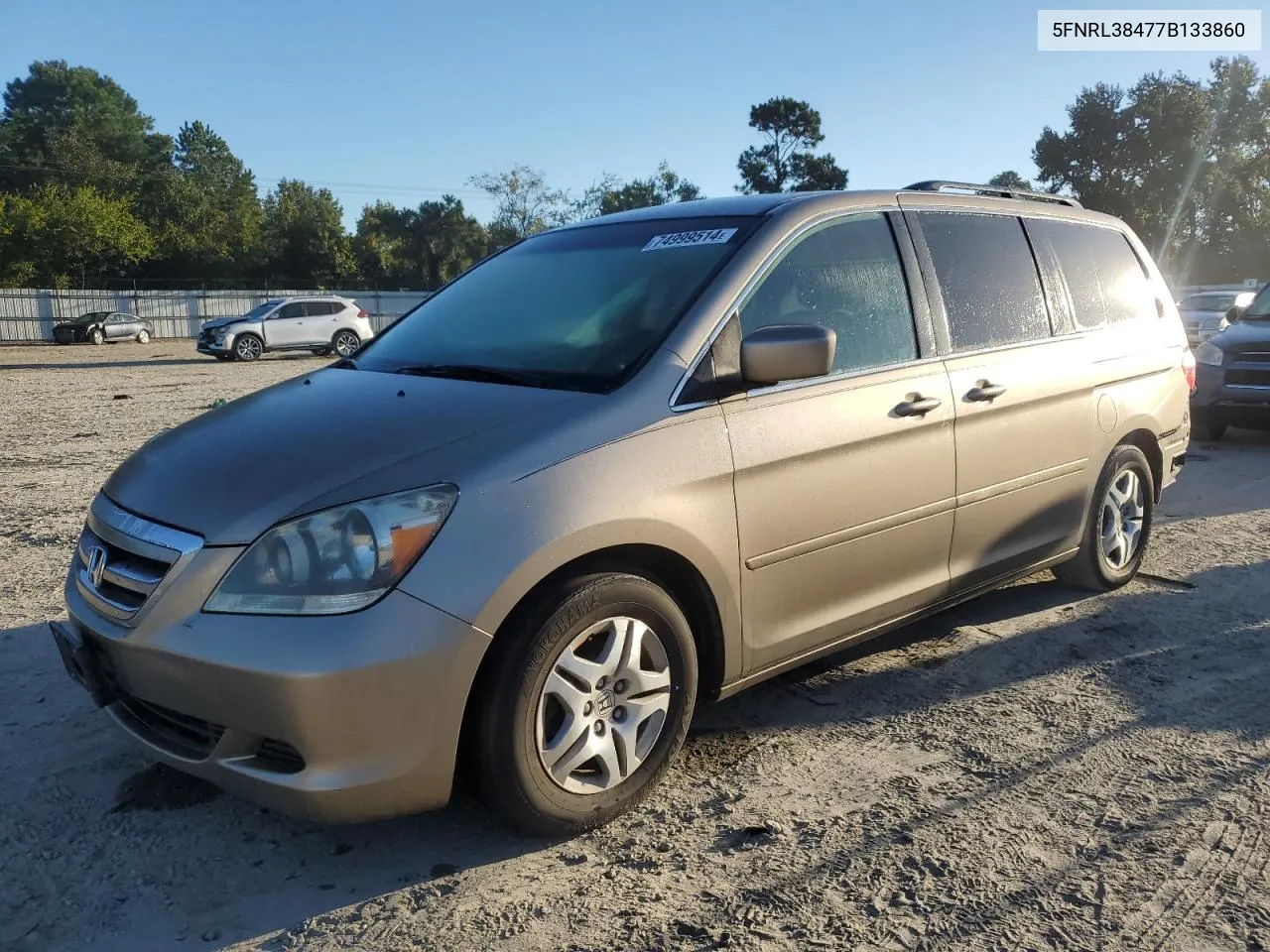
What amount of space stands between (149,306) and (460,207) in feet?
90.2

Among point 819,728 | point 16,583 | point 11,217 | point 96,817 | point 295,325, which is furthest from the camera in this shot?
point 11,217

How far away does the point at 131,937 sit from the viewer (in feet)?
7.98

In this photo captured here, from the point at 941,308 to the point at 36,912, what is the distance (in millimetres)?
3461

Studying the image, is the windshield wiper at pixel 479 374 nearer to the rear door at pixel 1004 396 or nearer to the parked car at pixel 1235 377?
the rear door at pixel 1004 396

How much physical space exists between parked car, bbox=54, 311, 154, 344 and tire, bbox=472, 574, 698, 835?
3965 cm

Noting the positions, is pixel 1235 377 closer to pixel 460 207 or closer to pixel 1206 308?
pixel 1206 308

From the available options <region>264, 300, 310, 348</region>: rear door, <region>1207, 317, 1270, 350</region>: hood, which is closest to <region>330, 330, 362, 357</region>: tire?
<region>264, 300, 310, 348</region>: rear door

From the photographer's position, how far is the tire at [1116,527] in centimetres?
479

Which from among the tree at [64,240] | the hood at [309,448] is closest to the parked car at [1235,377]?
the hood at [309,448]

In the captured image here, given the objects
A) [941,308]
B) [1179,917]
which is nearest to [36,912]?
[1179,917]

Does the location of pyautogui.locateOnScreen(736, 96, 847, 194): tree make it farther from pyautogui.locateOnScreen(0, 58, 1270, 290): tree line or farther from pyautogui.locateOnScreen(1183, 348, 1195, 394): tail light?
pyautogui.locateOnScreen(1183, 348, 1195, 394): tail light

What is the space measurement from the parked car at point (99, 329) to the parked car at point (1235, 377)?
122 ft

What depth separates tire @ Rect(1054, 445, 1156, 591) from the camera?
479 centimetres

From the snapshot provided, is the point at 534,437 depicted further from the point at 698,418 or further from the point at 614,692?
the point at 614,692
